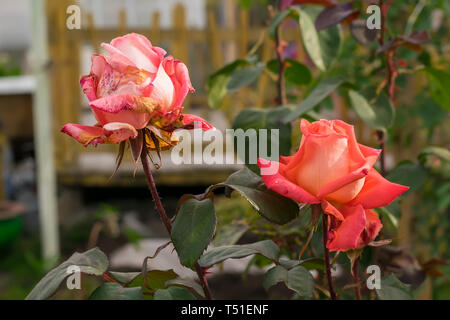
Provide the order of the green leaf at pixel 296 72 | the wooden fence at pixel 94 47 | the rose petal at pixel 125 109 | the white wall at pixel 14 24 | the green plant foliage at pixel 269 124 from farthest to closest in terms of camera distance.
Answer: the white wall at pixel 14 24
the wooden fence at pixel 94 47
the green leaf at pixel 296 72
the green plant foliage at pixel 269 124
the rose petal at pixel 125 109

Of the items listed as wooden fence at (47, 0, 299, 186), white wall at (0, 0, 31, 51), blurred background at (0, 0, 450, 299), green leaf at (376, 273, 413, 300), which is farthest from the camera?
white wall at (0, 0, 31, 51)

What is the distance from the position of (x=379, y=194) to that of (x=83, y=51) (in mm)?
3547

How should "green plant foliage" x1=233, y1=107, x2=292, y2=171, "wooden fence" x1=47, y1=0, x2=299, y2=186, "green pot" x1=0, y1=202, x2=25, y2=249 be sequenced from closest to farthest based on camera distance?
"green plant foliage" x1=233, y1=107, x2=292, y2=171
"green pot" x1=0, y1=202, x2=25, y2=249
"wooden fence" x1=47, y1=0, x2=299, y2=186

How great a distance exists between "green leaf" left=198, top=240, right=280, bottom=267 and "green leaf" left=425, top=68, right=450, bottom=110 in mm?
351

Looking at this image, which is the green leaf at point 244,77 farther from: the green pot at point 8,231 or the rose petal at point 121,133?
the green pot at point 8,231

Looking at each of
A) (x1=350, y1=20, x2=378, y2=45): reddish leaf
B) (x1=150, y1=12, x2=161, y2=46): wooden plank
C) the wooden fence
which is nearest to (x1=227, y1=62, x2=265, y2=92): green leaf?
(x1=350, y1=20, x2=378, y2=45): reddish leaf

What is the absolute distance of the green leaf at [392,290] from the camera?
45 cm

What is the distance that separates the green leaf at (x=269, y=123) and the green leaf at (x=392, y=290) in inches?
6.7

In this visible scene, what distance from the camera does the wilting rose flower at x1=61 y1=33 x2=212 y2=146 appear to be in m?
0.35

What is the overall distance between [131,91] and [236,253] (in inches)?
5.7

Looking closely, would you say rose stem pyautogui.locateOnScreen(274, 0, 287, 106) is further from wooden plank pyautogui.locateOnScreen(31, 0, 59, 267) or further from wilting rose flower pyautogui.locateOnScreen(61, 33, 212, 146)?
wooden plank pyautogui.locateOnScreen(31, 0, 59, 267)

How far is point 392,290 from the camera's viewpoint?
0.46m

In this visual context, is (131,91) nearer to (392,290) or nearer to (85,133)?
(85,133)

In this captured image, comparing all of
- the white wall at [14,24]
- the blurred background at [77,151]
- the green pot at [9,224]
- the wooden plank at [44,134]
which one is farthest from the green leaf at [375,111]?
the white wall at [14,24]
